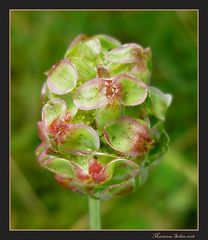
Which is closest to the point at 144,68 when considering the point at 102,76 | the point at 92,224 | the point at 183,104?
the point at 102,76

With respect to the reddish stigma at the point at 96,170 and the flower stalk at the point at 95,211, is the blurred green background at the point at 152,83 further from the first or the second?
the reddish stigma at the point at 96,170

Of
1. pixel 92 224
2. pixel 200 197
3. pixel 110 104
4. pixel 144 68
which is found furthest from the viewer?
pixel 200 197

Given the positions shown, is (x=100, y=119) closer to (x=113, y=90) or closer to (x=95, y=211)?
(x=113, y=90)

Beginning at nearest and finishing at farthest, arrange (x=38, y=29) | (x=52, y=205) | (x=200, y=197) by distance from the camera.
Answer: (x=200, y=197), (x=52, y=205), (x=38, y=29)

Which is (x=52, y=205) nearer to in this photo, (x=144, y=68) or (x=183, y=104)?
(x=183, y=104)

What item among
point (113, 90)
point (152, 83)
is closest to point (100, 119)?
point (113, 90)

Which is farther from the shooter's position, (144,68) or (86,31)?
(86,31)
